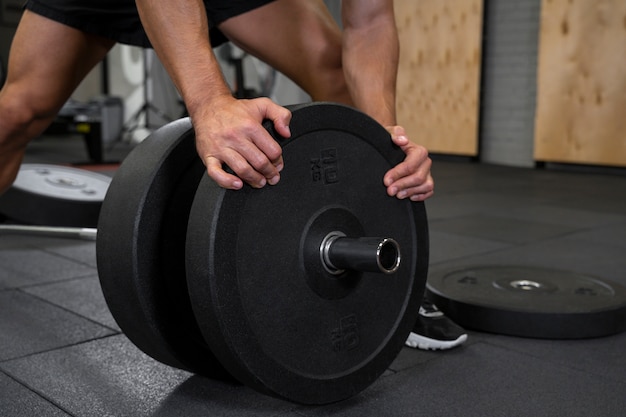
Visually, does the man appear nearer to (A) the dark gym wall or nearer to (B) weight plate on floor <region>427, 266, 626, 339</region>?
(B) weight plate on floor <region>427, 266, 626, 339</region>

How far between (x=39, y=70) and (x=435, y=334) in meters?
0.89

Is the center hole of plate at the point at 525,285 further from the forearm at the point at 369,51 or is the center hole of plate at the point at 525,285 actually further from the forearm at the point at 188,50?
the forearm at the point at 188,50

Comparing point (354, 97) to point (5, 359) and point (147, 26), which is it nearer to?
point (147, 26)

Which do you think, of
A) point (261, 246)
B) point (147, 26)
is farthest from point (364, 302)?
point (147, 26)

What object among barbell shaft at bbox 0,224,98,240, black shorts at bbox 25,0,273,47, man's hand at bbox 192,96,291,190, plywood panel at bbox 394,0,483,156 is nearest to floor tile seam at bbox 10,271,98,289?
barbell shaft at bbox 0,224,98,240

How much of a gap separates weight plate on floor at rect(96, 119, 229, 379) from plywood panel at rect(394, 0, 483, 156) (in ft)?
13.9

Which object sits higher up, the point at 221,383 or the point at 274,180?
the point at 274,180

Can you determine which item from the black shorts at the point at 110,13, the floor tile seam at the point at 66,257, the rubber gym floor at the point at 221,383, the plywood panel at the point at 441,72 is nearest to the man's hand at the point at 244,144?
the rubber gym floor at the point at 221,383

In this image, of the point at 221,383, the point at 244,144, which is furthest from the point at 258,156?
the point at 221,383

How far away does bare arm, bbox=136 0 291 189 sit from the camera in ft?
2.66

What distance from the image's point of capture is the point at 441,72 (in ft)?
16.8

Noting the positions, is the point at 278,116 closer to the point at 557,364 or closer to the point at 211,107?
the point at 211,107

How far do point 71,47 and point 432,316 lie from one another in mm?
858

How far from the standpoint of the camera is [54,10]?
129 cm
